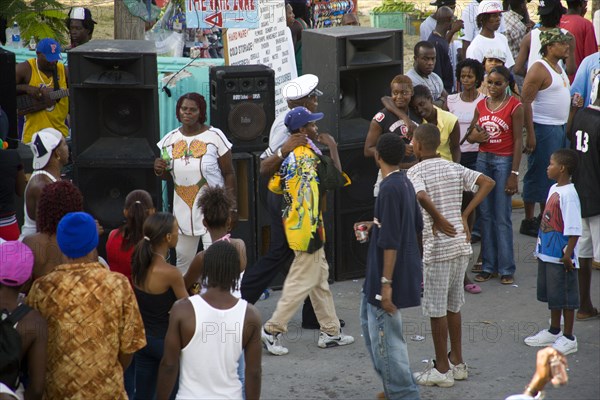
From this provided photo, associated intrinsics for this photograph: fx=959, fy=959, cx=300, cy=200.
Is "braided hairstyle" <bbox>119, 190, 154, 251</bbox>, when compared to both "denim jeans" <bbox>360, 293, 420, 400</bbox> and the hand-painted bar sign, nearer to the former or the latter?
"denim jeans" <bbox>360, 293, 420, 400</bbox>

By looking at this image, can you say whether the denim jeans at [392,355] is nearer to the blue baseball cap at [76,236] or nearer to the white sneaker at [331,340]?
→ the white sneaker at [331,340]

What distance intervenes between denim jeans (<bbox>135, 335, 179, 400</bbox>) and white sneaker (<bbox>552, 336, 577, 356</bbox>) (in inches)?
117

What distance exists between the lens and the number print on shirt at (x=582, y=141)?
292 inches

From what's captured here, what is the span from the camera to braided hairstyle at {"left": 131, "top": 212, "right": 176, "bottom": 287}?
4.88 meters

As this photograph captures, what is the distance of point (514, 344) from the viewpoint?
6.95 meters

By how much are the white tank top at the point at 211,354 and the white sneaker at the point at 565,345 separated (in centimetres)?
313

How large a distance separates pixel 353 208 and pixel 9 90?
122 inches

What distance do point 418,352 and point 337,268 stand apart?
5.54 feet

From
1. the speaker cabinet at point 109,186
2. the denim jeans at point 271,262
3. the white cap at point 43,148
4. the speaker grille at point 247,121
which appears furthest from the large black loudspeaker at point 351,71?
the white cap at point 43,148

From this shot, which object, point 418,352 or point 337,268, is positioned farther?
point 337,268

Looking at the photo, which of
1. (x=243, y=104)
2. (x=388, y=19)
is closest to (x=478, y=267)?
(x=243, y=104)

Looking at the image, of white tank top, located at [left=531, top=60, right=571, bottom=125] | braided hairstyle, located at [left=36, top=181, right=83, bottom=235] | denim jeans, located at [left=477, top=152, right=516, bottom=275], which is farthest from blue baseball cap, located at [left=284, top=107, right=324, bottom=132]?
white tank top, located at [left=531, top=60, right=571, bottom=125]

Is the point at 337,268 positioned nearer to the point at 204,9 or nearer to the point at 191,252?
the point at 191,252

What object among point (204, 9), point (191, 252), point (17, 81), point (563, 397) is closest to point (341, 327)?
point (191, 252)
